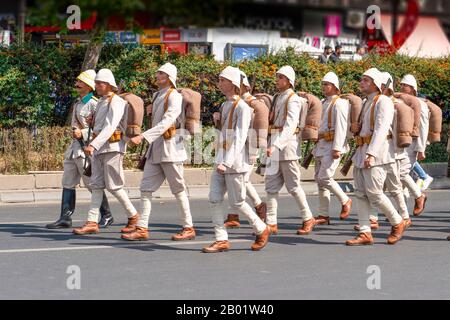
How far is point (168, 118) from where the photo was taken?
29.8ft

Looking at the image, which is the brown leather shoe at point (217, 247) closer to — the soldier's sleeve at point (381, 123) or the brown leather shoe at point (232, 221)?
the soldier's sleeve at point (381, 123)

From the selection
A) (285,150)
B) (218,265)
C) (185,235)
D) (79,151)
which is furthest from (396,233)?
(79,151)

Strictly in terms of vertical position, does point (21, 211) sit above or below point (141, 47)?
below

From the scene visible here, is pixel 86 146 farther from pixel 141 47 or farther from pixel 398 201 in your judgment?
pixel 141 47

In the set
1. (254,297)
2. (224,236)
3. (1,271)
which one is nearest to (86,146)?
(224,236)

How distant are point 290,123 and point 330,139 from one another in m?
1.02

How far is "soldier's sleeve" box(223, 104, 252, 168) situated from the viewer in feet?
27.1

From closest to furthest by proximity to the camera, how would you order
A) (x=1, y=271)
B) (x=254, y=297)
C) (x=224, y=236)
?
(x=254, y=297) → (x=1, y=271) → (x=224, y=236)

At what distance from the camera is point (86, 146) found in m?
9.84

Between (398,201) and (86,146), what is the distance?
353 centimetres

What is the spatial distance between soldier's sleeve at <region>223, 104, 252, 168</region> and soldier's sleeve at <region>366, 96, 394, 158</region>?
1355 millimetres

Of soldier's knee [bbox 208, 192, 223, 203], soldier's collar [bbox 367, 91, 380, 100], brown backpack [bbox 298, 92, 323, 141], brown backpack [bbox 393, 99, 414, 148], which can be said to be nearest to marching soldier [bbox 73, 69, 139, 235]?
soldier's knee [bbox 208, 192, 223, 203]

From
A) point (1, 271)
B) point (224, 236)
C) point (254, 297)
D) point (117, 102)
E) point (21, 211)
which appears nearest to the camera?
point (254, 297)

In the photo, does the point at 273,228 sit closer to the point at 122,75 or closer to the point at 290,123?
the point at 290,123
